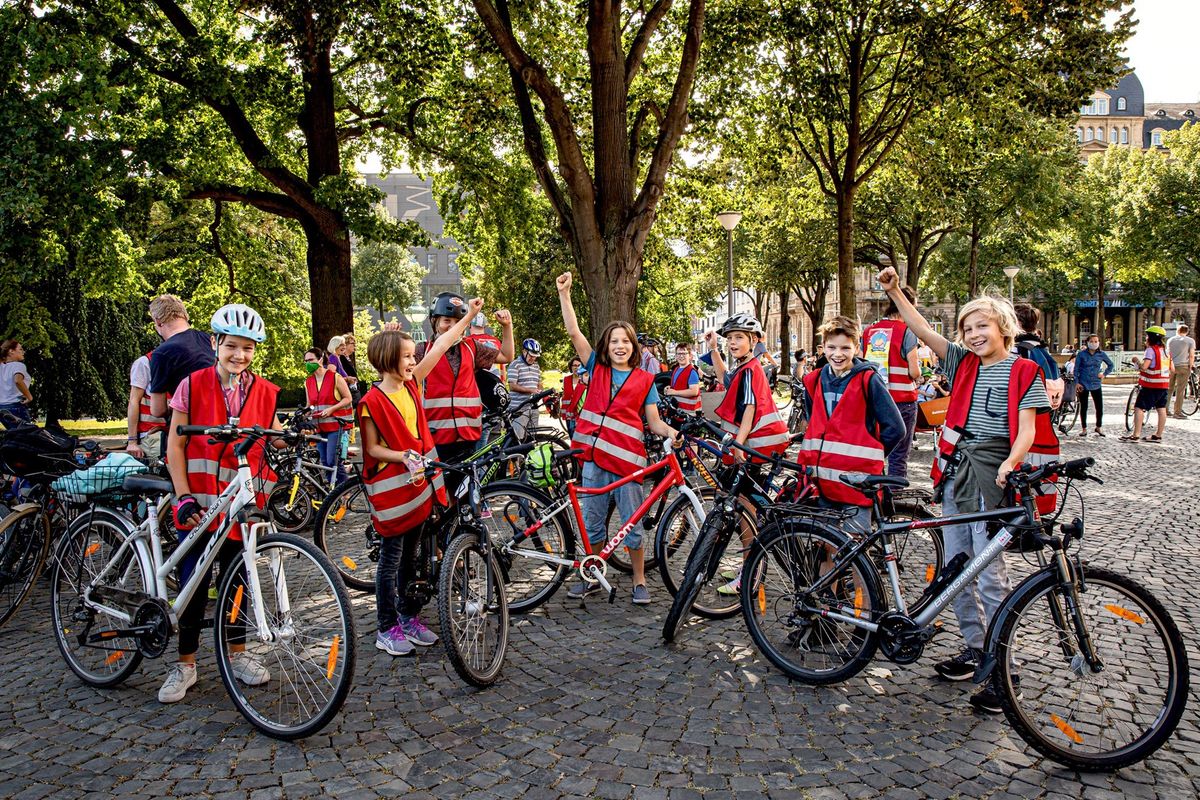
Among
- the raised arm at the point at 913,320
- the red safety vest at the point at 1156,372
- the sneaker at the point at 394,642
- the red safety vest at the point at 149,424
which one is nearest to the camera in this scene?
the raised arm at the point at 913,320

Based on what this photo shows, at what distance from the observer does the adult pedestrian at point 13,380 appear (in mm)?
10094

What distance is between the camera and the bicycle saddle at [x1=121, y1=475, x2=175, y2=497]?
432 centimetres

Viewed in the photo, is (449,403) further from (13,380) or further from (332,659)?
(13,380)

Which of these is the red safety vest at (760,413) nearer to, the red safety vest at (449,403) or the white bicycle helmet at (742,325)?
the white bicycle helmet at (742,325)

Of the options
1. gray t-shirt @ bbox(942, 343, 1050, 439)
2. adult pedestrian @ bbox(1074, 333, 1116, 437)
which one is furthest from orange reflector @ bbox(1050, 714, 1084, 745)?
adult pedestrian @ bbox(1074, 333, 1116, 437)

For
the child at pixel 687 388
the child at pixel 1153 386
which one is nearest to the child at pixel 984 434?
the child at pixel 687 388

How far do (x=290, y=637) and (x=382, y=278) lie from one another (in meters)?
64.5

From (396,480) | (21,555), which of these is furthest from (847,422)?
(21,555)

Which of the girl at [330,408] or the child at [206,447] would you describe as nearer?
the child at [206,447]

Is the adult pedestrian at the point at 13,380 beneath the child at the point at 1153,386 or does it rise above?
above

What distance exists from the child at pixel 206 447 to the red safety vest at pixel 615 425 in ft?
7.12

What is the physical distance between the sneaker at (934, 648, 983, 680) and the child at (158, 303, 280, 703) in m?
3.76

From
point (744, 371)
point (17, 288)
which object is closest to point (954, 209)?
point (744, 371)

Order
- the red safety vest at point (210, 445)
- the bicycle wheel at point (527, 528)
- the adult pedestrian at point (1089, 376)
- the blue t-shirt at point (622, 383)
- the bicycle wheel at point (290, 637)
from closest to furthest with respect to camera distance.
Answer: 1. the bicycle wheel at point (290, 637)
2. the red safety vest at point (210, 445)
3. the bicycle wheel at point (527, 528)
4. the blue t-shirt at point (622, 383)
5. the adult pedestrian at point (1089, 376)
